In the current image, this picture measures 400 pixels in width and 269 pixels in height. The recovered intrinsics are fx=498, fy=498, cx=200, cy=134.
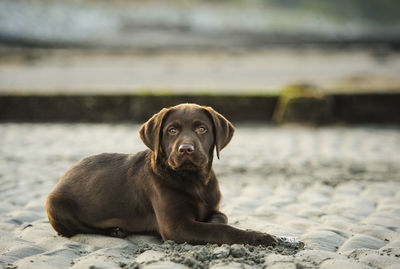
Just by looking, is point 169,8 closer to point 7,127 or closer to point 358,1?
point 358,1

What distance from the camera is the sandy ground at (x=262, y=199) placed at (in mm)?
3738

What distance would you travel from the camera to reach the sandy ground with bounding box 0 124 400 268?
3.74 m

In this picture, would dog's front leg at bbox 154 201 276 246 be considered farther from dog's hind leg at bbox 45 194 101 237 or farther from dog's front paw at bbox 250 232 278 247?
dog's hind leg at bbox 45 194 101 237

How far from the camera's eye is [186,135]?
4.33 m

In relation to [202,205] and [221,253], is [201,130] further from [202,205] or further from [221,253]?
[221,253]

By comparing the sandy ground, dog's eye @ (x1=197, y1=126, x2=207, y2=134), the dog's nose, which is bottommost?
the sandy ground

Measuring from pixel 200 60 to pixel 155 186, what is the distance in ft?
85.2

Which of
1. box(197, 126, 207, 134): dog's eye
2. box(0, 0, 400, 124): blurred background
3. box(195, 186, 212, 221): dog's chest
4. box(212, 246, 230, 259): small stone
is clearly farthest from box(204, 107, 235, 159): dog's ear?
box(0, 0, 400, 124): blurred background

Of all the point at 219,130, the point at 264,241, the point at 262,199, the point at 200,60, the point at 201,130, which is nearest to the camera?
the point at 264,241

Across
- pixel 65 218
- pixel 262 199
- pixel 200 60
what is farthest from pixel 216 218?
pixel 200 60

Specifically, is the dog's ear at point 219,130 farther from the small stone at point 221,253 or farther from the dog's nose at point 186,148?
the small stone at point 221,253

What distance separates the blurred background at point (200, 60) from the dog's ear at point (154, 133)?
7856 millimetres

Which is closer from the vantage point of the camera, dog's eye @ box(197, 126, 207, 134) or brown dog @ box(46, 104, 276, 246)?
brown dog @ box(46, 104, 276, 246)

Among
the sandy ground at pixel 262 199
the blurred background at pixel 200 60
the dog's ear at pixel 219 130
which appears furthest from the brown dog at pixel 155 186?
the blurred background at pixel 200 60
